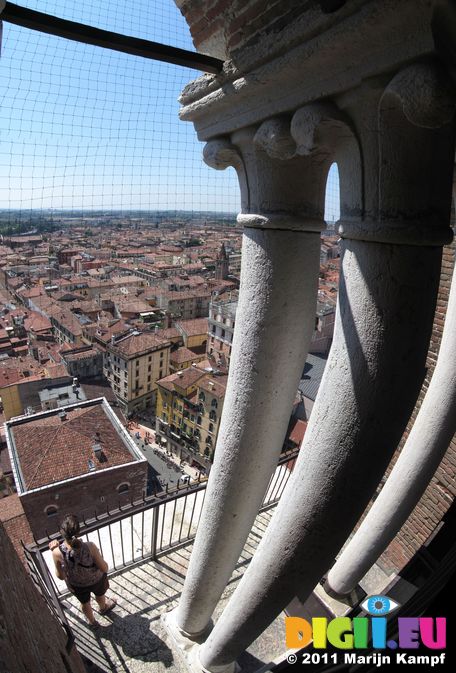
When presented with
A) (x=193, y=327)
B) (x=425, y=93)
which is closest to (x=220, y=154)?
(x=425, y=93)

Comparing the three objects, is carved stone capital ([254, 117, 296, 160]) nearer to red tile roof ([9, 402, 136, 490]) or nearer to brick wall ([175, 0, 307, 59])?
brick wall ([175, 0, 307, 59])

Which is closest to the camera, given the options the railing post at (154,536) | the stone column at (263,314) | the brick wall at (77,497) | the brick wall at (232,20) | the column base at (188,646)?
the brick wall at (232,20)

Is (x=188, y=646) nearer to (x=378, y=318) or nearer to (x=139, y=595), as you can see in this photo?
(x=139, y=595)

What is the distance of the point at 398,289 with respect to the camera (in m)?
1.08

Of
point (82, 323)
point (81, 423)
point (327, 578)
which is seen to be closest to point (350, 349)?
point (327, 578)

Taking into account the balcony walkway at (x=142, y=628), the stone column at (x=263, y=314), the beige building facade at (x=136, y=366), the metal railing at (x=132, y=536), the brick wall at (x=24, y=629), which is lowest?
the beige building facade at (x=136, y=366)

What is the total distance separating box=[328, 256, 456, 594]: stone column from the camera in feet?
7.88

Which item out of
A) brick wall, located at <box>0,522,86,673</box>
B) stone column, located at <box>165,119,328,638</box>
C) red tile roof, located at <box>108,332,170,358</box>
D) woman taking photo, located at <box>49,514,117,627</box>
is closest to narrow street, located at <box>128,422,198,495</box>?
red tile roof, located at <box>108,332,170,358</box>

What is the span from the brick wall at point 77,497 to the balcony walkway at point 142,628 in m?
6.38

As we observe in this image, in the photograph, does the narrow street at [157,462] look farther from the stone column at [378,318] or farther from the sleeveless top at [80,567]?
the stone column at [378,318]

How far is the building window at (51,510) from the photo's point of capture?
366 inches

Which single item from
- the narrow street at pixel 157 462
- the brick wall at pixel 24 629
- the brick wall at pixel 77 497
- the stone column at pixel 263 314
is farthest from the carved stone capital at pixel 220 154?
the narrow street at pixel 157 462

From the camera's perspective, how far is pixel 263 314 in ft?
4.94

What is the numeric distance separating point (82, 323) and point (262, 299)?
28.1 metres
